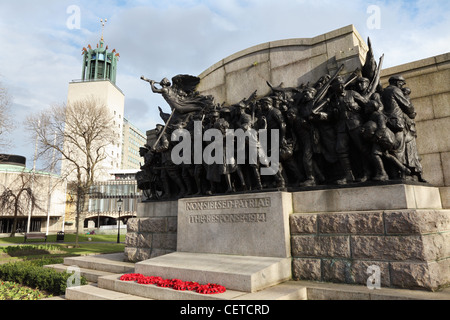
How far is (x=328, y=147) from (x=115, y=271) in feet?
24.4

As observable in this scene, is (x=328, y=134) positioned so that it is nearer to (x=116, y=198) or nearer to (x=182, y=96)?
(x=182, y=96)

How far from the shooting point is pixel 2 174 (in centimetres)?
5644

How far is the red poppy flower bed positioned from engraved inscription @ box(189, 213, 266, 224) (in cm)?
209

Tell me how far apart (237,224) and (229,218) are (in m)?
0.33

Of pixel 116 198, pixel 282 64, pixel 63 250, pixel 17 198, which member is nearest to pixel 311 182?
pixel 282 64

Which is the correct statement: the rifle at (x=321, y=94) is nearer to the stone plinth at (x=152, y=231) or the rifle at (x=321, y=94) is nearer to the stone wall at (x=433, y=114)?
the stone wall at (x=433, y=114)

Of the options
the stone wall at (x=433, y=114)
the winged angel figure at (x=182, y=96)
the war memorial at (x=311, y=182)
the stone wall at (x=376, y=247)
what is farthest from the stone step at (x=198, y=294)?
the winged angel figure at (x=182, y=96)

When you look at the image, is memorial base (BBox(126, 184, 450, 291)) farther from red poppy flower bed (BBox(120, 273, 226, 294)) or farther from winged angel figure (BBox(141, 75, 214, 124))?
winged angel figure (BBox(141, 75, 214, 124))

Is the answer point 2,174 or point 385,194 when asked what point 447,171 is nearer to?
point 385,194

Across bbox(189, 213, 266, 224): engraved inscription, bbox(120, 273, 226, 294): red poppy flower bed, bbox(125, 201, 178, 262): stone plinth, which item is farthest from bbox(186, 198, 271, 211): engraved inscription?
bbox(120, 273, 226, 294): red poppy flower bed

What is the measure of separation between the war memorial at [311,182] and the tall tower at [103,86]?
226 ft

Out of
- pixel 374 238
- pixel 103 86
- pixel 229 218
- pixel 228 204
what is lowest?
pixel 374 238

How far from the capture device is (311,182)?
7.51 meters
